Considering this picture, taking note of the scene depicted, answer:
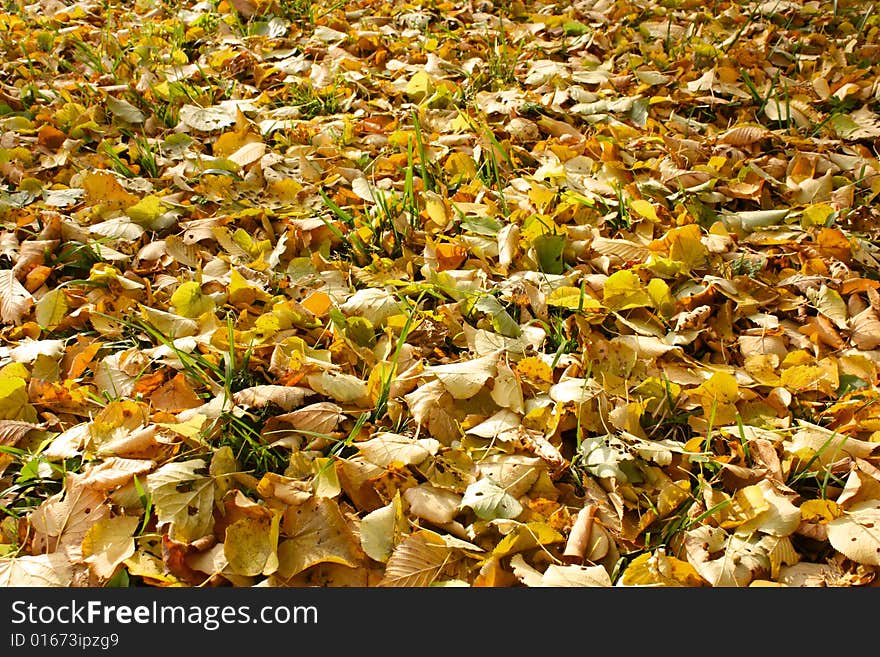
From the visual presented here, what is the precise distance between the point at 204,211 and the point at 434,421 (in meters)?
1.02

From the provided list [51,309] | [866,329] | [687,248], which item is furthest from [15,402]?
[866,329]

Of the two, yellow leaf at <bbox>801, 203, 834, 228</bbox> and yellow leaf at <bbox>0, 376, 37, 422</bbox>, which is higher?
yellow leaf at <bbox>801, 203, 834, 228</bbox>

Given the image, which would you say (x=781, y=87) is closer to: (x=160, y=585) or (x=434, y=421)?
(x=434, y=421)

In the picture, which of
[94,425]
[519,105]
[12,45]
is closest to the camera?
[94,425]

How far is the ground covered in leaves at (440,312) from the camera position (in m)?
1.33

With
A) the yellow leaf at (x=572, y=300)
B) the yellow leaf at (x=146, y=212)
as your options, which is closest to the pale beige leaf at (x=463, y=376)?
the yellow leaf at (x=572, y=300)

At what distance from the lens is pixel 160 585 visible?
1258mm

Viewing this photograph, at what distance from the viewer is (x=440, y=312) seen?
175 cm

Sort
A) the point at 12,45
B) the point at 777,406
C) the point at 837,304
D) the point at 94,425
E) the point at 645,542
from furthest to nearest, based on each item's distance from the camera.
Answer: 1. the point at 12,45
2. the point at 837,304
3. the point at 777,406
4. the point at 94,425
5. the point at 645,542

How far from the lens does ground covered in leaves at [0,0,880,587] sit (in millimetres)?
1330

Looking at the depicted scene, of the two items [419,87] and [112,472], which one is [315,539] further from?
[419,87]

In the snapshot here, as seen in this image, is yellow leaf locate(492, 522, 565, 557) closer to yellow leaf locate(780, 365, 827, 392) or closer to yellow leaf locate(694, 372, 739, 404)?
yellow leaf locate(694, 372, 739, 404)

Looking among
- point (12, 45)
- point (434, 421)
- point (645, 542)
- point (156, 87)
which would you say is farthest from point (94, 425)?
point (12, 45)

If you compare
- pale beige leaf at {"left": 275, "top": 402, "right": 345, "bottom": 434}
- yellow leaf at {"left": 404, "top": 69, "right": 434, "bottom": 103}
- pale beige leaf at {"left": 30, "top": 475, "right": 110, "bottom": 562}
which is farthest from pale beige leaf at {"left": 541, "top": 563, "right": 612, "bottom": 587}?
yellow leaf at {"left": 404, "top": 69, "right": 434, "bottom": 103}
